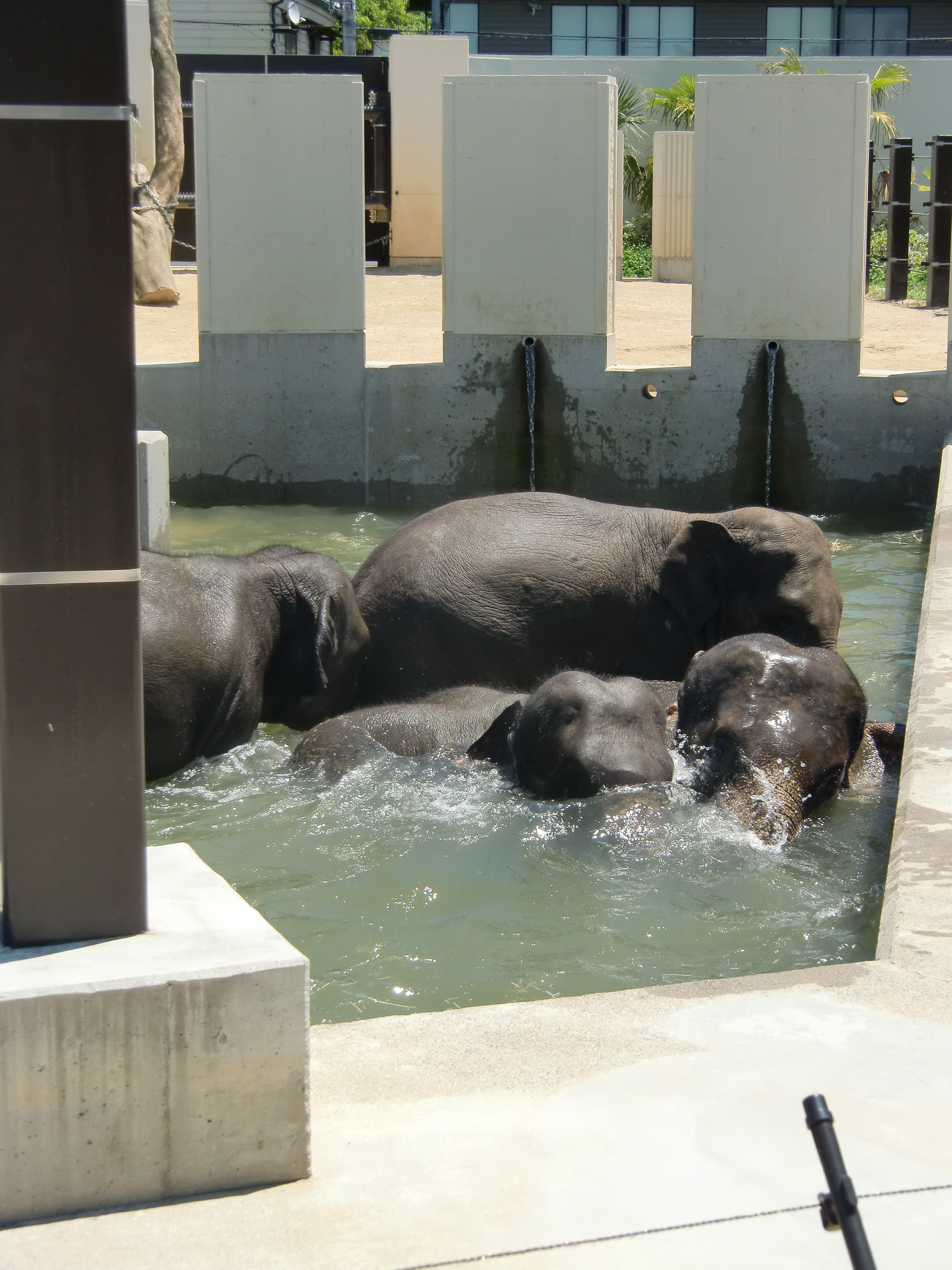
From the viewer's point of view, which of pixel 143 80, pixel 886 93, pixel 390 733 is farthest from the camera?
pixel 886 93

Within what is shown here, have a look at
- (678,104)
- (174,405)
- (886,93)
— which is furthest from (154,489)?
(886,93)

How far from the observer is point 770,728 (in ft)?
19.9

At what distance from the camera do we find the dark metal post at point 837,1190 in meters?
1.61

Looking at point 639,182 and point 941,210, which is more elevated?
point 639,182

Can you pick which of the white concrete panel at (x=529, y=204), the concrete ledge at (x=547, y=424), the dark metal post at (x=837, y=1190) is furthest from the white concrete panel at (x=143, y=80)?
the dark metal post at (x=837, y=1190)

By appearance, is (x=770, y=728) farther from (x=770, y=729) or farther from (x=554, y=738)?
(x=554, y=738)

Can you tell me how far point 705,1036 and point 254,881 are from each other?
104 inches

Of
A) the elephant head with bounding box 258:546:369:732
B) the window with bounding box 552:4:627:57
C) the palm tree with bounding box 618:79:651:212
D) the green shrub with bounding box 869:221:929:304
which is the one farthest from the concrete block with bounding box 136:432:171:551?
the window with bounding box 552:4:627:57

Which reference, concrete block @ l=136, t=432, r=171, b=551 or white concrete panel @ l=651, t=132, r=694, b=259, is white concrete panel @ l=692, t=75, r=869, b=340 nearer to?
concrete block @ l=136, t=432, r=171, b=551

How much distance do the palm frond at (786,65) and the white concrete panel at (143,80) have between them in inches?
516

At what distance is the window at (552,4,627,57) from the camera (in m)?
43.2

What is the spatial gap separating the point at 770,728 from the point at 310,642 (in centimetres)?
223

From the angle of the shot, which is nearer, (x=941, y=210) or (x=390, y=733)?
(x=390, y=733)

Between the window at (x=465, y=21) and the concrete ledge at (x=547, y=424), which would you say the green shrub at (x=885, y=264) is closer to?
the concrete ledge at (x=547, y=424)
